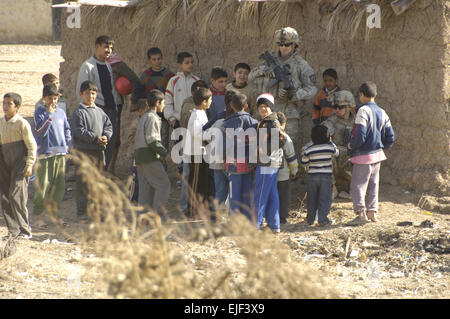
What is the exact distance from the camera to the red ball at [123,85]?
790cm

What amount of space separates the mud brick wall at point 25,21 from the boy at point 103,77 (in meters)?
13.8

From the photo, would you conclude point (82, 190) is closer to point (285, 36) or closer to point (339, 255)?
point (285, 36)

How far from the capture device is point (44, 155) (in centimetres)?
674

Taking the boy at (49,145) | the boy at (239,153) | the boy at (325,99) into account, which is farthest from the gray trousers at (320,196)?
the boy at (49,145)

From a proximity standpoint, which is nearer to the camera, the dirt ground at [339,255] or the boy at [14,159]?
the dirt ground at [339,255]

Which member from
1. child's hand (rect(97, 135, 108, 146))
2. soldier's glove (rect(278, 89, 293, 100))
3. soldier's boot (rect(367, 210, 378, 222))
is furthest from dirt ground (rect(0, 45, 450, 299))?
soldier's glove (rect(278, 89, 293, 100))

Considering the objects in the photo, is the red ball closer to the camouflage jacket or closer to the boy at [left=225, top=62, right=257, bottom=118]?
the boy at [left=225, top=62, right=257, bottom=118]

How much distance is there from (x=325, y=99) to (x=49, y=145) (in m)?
2.86

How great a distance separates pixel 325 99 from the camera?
7320 millimetres

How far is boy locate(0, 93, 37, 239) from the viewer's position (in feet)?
20.3

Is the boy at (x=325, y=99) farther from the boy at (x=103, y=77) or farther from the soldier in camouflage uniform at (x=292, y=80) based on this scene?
the boy at (x=103, y=77)

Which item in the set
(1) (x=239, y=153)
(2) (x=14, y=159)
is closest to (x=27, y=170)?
(2) (x=14, y=159)

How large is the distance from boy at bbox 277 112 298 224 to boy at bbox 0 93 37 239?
2.28 m
